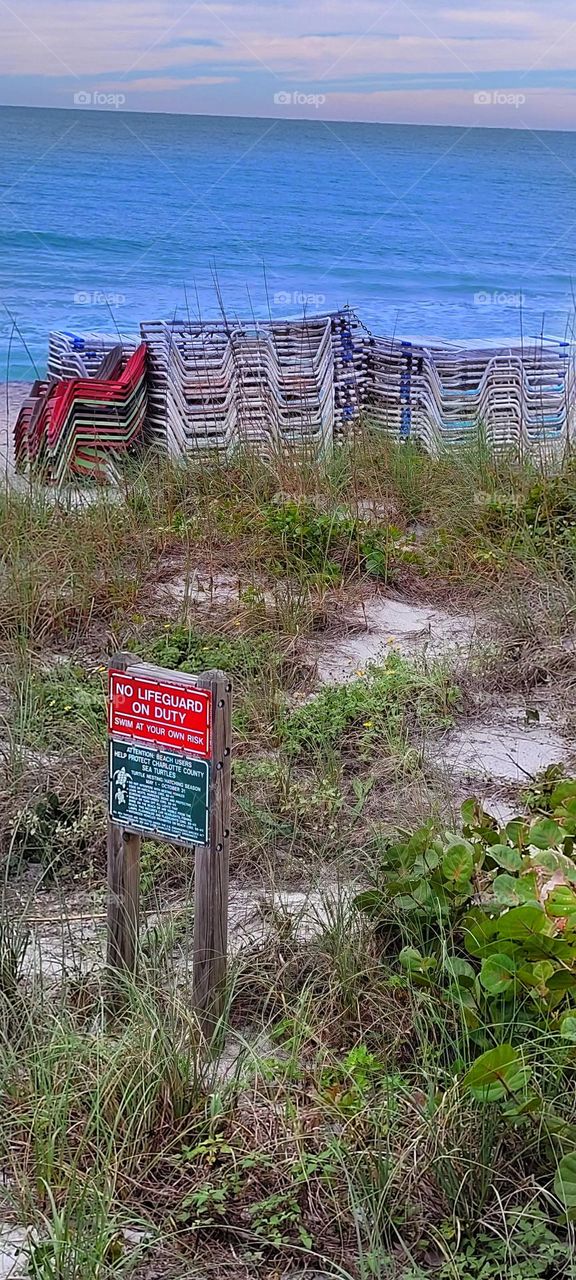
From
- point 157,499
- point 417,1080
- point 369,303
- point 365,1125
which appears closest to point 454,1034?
point 417,1080

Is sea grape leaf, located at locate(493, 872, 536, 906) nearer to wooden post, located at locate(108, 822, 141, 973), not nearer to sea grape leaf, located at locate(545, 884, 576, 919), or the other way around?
sea grape leaf, located at locate(545, 884, 576, 919)

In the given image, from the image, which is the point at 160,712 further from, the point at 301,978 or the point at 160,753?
the point at 301,978

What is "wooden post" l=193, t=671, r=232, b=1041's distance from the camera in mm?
2930

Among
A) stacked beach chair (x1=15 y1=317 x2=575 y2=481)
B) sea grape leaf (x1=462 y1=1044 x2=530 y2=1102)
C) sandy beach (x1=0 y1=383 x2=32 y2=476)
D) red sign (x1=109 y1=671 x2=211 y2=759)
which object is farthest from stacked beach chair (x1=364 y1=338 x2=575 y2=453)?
sea grape leaf (x1=462 y1=1044 x2=530 y2=1102)

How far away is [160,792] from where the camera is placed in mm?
3006

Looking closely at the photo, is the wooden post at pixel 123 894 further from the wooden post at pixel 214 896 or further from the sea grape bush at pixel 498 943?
the sea grape bush at pixel 498 943

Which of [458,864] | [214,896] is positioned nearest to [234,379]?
[458,864]

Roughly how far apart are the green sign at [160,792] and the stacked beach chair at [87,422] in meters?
4.46

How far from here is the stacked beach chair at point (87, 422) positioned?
7645 millimetres

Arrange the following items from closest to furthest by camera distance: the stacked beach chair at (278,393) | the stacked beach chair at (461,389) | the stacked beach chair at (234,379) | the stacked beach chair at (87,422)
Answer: the stacked beach chair at (87,422) < the stacked beach chair at (278,393) < the stacked beach chair at (234,379) < the stacked beach chair at (461,389)

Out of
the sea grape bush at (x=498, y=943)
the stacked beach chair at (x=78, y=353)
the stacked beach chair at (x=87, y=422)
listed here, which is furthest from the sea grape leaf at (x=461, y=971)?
the stacked beach chair at (x=78, y=353)

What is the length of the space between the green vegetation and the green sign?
1.17ft

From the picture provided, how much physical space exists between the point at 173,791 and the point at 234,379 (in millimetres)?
6326

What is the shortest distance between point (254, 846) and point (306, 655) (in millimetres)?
1615
